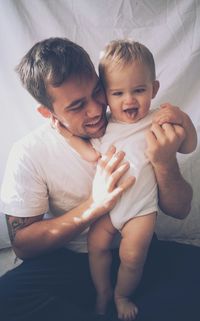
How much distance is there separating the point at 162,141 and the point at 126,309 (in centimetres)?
54

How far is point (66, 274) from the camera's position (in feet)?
3.52

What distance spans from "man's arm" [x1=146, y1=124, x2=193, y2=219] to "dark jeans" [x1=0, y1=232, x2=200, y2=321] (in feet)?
0.73

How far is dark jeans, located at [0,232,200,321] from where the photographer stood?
943 mm

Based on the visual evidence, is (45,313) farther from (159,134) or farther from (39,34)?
(39,34)

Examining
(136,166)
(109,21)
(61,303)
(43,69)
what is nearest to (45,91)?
(43,69)

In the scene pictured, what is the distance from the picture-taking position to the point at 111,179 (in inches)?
37.3

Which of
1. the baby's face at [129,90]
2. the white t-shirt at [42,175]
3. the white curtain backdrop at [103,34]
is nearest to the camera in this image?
the baby's face at [129,90]

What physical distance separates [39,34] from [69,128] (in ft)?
1.64

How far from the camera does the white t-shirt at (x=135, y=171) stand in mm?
933

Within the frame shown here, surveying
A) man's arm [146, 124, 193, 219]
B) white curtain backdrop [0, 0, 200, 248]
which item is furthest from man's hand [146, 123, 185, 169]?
white curtain backdrop [0, 0, 200, 248]

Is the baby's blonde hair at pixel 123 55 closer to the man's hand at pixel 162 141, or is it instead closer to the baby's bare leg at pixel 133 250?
the man's hand at pixel 162 141

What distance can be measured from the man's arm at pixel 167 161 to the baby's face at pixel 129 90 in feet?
0.25

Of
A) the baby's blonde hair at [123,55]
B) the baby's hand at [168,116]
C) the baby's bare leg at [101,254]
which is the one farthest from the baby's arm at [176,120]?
the baby's bare leg at [101,254]

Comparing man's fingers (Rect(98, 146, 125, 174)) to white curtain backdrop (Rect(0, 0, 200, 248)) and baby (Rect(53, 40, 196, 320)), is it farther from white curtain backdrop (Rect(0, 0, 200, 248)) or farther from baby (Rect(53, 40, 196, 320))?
white curtain backdrop (Rect(0, 0, 200, 248))
